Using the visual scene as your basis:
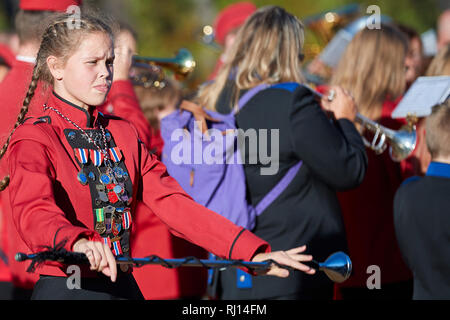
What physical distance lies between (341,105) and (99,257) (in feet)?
6.90

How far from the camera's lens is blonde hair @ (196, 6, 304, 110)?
11.9 feet

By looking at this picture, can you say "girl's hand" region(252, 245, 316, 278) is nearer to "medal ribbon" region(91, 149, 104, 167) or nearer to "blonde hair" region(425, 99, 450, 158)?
"medal ribbon" region(91, 149, 104, 167)

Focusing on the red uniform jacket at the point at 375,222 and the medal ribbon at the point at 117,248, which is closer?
the medal ribbon at the point at 117,248

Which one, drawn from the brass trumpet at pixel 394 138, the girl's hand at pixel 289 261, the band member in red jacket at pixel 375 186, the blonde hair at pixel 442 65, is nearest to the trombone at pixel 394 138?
the brass trumpet at pixel 394 138

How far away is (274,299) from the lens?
11.2ft

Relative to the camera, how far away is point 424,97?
159 inches

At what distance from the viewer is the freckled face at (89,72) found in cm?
254

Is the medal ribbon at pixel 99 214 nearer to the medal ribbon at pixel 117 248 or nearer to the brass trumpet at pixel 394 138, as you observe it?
the medal ribbon at pixel 117 248

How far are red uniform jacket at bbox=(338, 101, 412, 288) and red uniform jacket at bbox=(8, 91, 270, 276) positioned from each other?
175 cm

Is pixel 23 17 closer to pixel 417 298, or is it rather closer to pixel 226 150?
pixel 226 150

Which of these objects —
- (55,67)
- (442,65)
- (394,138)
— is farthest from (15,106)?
(442,65)

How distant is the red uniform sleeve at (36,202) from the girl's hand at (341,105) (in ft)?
6.11

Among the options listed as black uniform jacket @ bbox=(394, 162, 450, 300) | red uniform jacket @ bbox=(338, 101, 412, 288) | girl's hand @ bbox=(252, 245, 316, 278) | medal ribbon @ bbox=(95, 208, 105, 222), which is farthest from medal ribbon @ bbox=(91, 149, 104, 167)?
red uniform jacket @ bbox=(338, 101, 412, 288)
